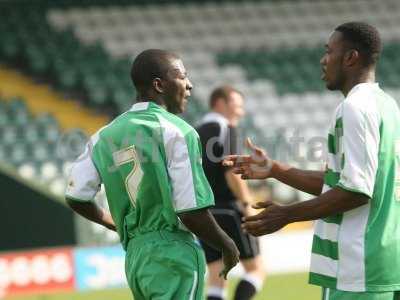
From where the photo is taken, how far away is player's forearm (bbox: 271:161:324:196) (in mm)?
4309

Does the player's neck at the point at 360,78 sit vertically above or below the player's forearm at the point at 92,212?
above

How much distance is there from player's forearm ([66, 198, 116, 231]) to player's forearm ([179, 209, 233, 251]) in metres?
0.65

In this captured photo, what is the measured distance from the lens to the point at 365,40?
385cm

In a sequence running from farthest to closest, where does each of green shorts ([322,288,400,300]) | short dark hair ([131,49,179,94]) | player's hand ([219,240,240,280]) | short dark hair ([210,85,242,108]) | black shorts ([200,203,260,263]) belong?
short dark hair ([210,85,242,108])
black shorts ([200,203,260,263])
short dark hair ([131,49,179,94])
player's hand ([219,240,240,280])
green shorts ([322,288,400,300])

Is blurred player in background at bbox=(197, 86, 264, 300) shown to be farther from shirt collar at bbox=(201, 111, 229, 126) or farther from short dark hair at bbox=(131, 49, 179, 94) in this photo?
short dark hair at bbox=(131, 49, 179, 94)

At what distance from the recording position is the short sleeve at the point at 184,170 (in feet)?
13.0

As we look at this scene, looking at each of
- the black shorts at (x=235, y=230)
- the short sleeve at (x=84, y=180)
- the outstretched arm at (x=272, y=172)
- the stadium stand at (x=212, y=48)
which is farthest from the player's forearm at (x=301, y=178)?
the stadium stand at (x=212, y=48)

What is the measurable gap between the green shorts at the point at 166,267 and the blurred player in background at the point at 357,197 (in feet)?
1.30

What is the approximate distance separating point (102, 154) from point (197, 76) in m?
11.5

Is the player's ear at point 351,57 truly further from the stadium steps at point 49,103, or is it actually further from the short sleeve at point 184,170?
the stadium steps at point 49,103

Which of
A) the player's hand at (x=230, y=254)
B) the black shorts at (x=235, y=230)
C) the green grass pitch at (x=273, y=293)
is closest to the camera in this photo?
the player's hand at (x=230, y=254)

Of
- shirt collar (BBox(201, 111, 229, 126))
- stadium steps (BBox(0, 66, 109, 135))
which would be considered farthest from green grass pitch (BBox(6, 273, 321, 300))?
stadium steps (BBox(0, 66, 109, 135))

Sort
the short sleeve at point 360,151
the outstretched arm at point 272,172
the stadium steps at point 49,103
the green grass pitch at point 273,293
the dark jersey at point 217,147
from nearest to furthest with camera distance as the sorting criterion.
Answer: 1. the short sleeve at point 360,151
2. the outstretched arm at point 272,172
3. the dark jersey at point 217,147
4. the green grass pitch at point 273,293
5. the stadium steps at point 49,103

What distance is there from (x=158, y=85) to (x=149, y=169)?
0.42 m
